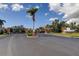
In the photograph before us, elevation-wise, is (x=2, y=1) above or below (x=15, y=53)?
above

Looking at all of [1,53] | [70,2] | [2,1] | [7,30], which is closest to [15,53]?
[1,53]

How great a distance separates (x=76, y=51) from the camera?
4.57 meters

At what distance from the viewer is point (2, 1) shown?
4637 mm

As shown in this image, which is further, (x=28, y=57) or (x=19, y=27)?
(x=19, y=27)

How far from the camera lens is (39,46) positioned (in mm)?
4770

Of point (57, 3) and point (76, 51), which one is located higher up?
point (57, 3)

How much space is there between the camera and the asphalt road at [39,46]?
15.1 ft

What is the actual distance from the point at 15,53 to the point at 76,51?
3.59 ft

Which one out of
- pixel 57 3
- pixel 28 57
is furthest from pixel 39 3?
pixel 28 57

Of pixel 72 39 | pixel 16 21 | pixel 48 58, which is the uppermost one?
pixel 16 21

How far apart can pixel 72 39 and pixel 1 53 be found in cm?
135

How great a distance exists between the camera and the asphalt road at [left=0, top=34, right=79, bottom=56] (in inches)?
181

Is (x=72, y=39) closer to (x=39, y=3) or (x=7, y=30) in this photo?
(x=39, y=3)

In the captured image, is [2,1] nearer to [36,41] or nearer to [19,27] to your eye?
[19,27]
